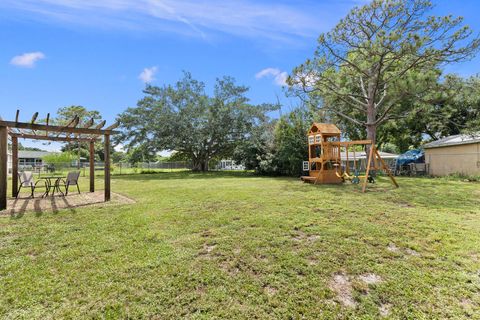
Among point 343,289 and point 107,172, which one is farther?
point 107,172

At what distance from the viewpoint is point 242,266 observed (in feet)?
8.84

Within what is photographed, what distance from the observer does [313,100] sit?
14.5 meters

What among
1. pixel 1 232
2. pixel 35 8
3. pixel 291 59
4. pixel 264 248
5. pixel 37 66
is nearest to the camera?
pixel 264 248

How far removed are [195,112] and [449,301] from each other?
17128 mm

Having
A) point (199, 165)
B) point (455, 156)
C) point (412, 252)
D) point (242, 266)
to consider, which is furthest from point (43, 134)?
point (455, 156)

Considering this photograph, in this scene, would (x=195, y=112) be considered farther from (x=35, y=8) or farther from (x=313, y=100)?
(x=35, y=8)

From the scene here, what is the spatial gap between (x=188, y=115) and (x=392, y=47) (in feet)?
41.4

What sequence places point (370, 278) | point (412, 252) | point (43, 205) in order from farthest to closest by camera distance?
point (43, 205)
point (412, 252)
point (370, 278)

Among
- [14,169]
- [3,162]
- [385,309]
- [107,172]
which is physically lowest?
[385,309]

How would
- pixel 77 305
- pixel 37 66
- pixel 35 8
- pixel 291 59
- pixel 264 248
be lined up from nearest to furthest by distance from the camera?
pixel 77 305
pixel 264 248
pixel 35 8
pixel 37 66
pixel 291 59

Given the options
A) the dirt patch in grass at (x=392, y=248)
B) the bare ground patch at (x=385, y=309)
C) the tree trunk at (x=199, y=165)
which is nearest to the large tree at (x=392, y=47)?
the dirt patch in grass at (x=392, y=248)

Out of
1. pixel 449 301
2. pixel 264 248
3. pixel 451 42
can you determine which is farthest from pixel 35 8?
pixel 451 42

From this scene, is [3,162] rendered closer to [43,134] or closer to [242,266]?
[43,134]

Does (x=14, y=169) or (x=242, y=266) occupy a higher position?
(x=14, y=169)
